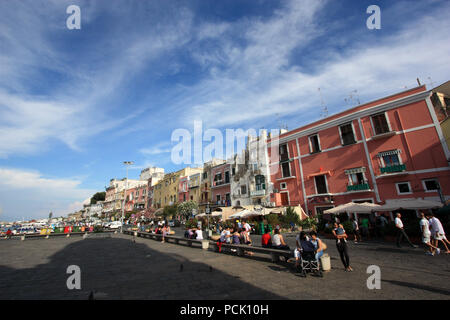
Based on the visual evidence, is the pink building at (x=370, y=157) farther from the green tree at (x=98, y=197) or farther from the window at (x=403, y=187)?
the green tree at (x=98, y=197)

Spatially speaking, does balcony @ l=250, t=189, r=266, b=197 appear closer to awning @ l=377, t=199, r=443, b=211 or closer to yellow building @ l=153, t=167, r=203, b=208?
awning @ l=377, t=199, r=443, b=211

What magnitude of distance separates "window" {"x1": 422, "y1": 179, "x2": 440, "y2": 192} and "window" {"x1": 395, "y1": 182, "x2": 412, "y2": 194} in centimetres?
106

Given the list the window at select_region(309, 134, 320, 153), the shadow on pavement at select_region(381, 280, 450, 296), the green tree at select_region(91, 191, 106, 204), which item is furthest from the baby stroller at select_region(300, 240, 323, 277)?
the green tree at select_region(91, 191, 106, 204)

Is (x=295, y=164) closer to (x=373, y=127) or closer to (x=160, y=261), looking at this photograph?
(x=373, y=127)

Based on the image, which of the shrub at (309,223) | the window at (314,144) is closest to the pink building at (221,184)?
the window at (314,144)

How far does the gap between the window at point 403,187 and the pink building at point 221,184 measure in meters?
22.9

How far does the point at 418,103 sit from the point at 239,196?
77.8ft

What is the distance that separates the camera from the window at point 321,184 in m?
24.0

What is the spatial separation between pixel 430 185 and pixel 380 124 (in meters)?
6.56

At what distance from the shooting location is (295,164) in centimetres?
2723

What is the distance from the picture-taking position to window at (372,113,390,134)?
20495 millimetres
